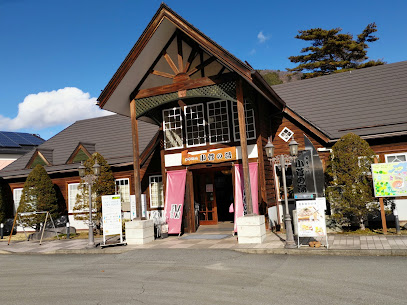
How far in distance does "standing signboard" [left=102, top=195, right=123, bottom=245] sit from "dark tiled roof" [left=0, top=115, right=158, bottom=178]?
4.81m

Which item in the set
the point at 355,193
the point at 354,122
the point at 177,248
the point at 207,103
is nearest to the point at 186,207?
the point at 177,248

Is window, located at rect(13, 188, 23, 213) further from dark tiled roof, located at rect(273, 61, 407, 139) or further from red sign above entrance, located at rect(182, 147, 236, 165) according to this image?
dark tiled roof, located at rect(273, 61, 407, 139)

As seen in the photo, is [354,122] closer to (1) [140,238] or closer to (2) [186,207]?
(2) [186,207]

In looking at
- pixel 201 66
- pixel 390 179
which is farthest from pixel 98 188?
pixel 390 179

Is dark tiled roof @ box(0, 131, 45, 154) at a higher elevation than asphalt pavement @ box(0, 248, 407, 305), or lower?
higher

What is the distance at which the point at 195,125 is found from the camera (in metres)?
14.7

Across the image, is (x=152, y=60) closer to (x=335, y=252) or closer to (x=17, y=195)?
(x=335, y=252)

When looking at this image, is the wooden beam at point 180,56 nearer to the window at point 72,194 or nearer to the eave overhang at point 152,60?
the eave overhang at point 152,60

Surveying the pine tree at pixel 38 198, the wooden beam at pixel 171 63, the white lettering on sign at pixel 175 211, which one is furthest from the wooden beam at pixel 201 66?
the pine tree at pixel 38 198

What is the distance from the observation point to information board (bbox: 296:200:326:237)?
956cm

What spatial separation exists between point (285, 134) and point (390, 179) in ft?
15.0

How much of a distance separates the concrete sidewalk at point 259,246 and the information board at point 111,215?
669mm

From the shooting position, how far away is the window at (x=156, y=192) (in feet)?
55.1

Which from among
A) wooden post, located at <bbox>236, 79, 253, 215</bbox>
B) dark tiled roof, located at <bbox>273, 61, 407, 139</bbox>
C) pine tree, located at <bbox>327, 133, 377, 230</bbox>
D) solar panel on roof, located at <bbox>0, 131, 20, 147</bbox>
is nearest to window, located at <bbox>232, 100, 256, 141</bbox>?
wooden post, located at <bbox>236, 79, 253, 215</bbox>
